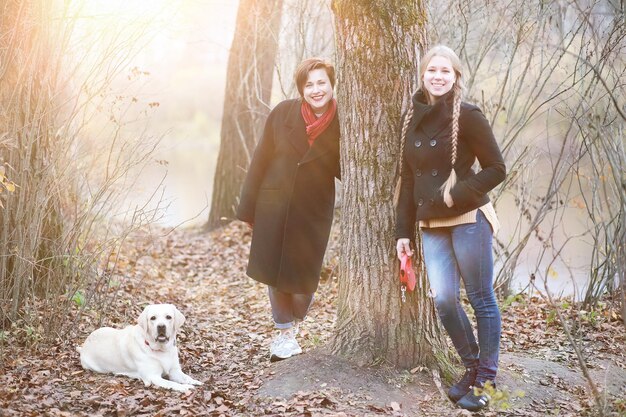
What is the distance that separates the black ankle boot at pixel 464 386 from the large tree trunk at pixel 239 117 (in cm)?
686

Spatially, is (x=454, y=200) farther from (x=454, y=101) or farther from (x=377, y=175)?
(x=377, y=175)

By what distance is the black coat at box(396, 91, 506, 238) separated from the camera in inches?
157

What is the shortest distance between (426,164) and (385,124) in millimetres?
500

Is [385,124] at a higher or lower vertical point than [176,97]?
lower

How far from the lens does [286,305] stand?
5.25m

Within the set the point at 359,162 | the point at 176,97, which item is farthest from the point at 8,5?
the point at 176,97

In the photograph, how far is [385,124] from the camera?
4.52 meters

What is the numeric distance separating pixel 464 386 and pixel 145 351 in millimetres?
2230

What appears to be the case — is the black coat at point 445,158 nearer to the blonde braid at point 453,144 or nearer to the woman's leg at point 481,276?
the blonde braid at point 453,144

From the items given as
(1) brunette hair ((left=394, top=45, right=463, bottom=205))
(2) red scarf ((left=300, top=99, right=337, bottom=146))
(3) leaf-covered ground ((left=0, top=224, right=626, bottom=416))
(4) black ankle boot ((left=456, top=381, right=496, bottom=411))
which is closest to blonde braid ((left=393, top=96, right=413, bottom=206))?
(1) brunette hair ((left=394, top=45, right=463, bottom=205))

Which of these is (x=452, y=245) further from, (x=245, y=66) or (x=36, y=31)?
(x=245, y=66)

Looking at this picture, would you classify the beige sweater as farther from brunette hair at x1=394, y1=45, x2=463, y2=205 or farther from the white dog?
the white dog

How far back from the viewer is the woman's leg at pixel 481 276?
4.11 metres

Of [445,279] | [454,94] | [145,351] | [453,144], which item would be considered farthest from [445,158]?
[145,351]
